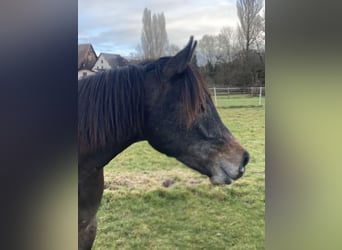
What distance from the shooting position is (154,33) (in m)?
1.59

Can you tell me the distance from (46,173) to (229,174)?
838 mm

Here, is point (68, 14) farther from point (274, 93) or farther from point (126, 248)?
point (126, 248)

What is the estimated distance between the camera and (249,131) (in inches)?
62.1

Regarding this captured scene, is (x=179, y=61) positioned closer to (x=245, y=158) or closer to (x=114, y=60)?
(x=114, y=60)

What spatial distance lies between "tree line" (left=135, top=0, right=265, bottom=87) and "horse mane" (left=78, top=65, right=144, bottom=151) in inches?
5.1

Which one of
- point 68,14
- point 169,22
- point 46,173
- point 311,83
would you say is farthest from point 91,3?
point 311,83

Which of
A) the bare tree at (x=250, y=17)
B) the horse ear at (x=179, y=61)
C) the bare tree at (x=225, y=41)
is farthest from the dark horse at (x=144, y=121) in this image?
the bare tree at (x=250, y=17)

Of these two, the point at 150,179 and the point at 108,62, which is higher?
the point at 108,62

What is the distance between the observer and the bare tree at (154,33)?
1.58m

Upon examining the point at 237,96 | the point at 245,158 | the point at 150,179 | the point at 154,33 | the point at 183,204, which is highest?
the point at 154,33

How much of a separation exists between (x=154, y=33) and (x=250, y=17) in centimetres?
45

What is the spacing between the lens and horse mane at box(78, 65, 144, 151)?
1.62 meters

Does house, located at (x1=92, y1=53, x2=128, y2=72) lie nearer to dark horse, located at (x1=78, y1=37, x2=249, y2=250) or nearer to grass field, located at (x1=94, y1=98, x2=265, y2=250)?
dark horse, located at (x1=78, y1=37, x2=249, y2=250)

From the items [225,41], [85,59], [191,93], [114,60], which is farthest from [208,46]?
[85,59]
